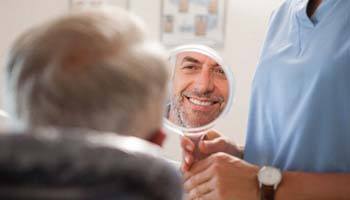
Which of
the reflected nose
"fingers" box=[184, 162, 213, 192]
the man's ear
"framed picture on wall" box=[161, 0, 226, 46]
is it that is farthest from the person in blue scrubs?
"framed picture on wall" box=[161, 0, 226, 46]

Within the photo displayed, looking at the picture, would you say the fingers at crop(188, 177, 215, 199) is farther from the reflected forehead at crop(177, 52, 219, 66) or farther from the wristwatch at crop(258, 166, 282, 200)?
Result: the reflected forehead at crop(177, 52, 219, 66)

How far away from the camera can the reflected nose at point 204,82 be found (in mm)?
1014

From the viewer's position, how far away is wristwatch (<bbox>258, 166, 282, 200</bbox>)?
93 centimetres

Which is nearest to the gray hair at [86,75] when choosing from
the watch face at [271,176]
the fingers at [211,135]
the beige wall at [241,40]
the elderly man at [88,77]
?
the elderly man at [88,77]

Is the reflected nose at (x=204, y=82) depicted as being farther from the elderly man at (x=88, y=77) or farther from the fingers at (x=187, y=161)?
the elderly man at (x=88, y=77)

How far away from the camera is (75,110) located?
44 cm

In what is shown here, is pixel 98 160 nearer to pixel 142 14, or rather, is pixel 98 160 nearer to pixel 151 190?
pixel 151 190

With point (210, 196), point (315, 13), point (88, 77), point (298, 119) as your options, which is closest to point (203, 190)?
point (210, 196)

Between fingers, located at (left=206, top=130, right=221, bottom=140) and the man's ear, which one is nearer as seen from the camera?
the man's ear

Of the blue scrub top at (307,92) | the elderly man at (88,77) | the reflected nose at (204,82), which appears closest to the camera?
the elderly man at (88,77)

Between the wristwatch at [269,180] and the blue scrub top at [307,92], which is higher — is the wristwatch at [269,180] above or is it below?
below

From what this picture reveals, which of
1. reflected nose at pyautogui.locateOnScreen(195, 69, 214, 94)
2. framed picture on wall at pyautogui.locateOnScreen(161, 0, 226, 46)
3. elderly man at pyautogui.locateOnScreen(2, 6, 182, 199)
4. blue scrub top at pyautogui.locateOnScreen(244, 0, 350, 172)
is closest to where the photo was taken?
elderly man at pyautogui.locateOnScreen(2, 6, 182, 199)

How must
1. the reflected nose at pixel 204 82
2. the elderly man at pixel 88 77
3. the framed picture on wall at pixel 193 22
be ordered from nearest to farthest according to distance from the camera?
the elderly man at pixel 88 77, the reflected nose at pixel 204 82, the framed picture on wall at pixel 193 22

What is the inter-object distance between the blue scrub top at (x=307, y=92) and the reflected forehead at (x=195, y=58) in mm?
109
